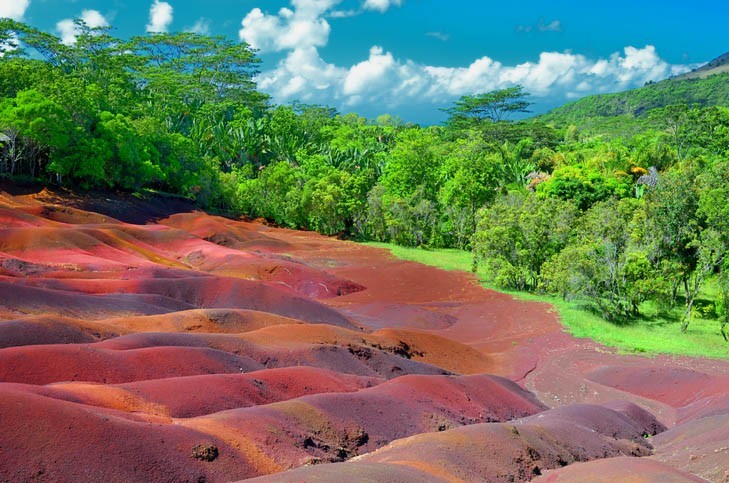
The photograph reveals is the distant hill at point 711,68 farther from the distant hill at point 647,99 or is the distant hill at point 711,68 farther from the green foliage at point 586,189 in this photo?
the green foliage at point 586,189

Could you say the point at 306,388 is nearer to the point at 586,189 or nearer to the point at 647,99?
the point at 586,189

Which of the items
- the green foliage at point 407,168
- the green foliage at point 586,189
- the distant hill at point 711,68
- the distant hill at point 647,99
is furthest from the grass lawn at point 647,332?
the distant hill at point 711,68

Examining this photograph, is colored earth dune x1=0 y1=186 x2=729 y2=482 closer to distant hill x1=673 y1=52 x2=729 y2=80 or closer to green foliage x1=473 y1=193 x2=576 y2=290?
green foliage x1=473 y1=193 x2=576 y2=290

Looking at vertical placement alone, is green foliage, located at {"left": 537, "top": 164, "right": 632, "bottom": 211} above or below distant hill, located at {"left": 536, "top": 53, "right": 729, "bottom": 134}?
below

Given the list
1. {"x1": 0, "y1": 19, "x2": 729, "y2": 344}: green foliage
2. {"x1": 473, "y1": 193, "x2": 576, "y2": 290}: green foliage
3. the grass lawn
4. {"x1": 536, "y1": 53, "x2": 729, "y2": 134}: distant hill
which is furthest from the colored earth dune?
{"x1": 536, "y1": 53, "x2": 729, "y2": 134}: distant hill

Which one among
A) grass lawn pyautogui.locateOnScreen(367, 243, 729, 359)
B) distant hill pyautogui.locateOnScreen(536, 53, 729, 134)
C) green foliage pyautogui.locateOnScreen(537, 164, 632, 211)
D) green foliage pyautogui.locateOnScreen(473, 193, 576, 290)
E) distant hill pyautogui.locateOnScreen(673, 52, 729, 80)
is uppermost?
distant hill pyautogui.locateOnScreen(673, 52, 729, 80)

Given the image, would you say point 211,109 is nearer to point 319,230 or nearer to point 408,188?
point 319,230
